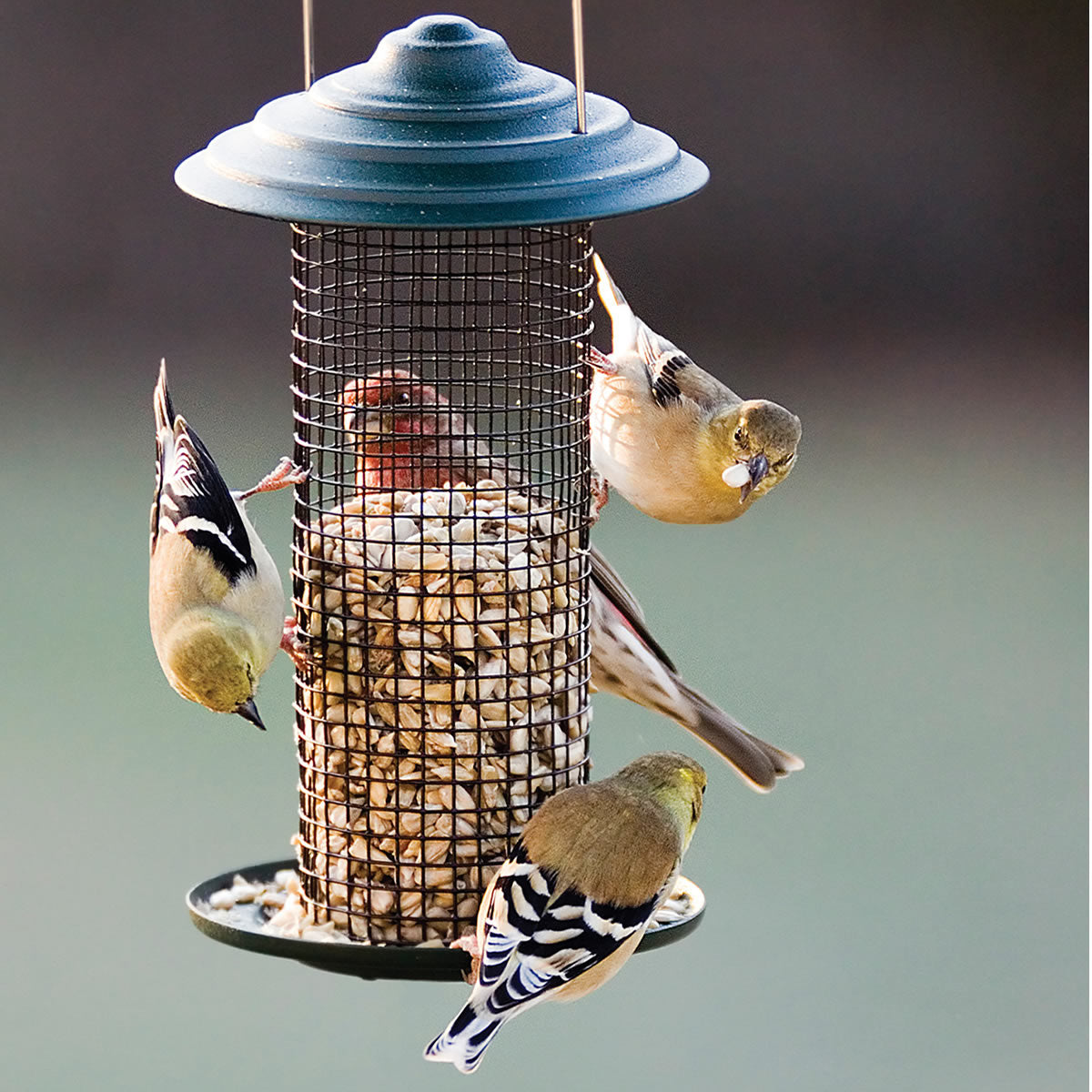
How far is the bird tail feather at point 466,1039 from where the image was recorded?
157 inches

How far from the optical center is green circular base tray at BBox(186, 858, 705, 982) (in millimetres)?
4160

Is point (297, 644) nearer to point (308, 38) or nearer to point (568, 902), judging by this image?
point (568, 902)

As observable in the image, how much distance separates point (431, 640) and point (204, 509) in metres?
0.61

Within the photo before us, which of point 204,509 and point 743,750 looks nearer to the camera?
point 204,509

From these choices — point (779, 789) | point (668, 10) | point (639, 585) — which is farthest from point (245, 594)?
point (668, 10)

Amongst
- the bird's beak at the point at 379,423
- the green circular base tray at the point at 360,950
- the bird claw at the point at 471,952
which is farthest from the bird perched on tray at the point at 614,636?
the bird claw at the point at 471,952

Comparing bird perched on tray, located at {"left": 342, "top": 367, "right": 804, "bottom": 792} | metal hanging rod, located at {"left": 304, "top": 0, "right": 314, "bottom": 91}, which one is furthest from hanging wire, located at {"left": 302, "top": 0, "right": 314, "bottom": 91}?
bird perched on tray, located at {"left": 342, "top": 367, "right": 804, "bottom": 792}

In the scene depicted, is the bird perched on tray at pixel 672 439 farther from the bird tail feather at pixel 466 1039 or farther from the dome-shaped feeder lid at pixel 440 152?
the bird tail feather at pixel 466 1039

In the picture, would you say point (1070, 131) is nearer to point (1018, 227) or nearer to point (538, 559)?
point (1018, 227)

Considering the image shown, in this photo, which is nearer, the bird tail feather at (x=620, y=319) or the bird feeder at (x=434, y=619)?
the bird feeder at (x=434, y=619)

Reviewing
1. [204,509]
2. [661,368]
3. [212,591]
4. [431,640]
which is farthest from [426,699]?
[661,368]

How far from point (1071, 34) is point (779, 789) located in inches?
309

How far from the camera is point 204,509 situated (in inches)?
183

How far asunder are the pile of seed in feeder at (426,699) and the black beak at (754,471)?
1.00 metres
